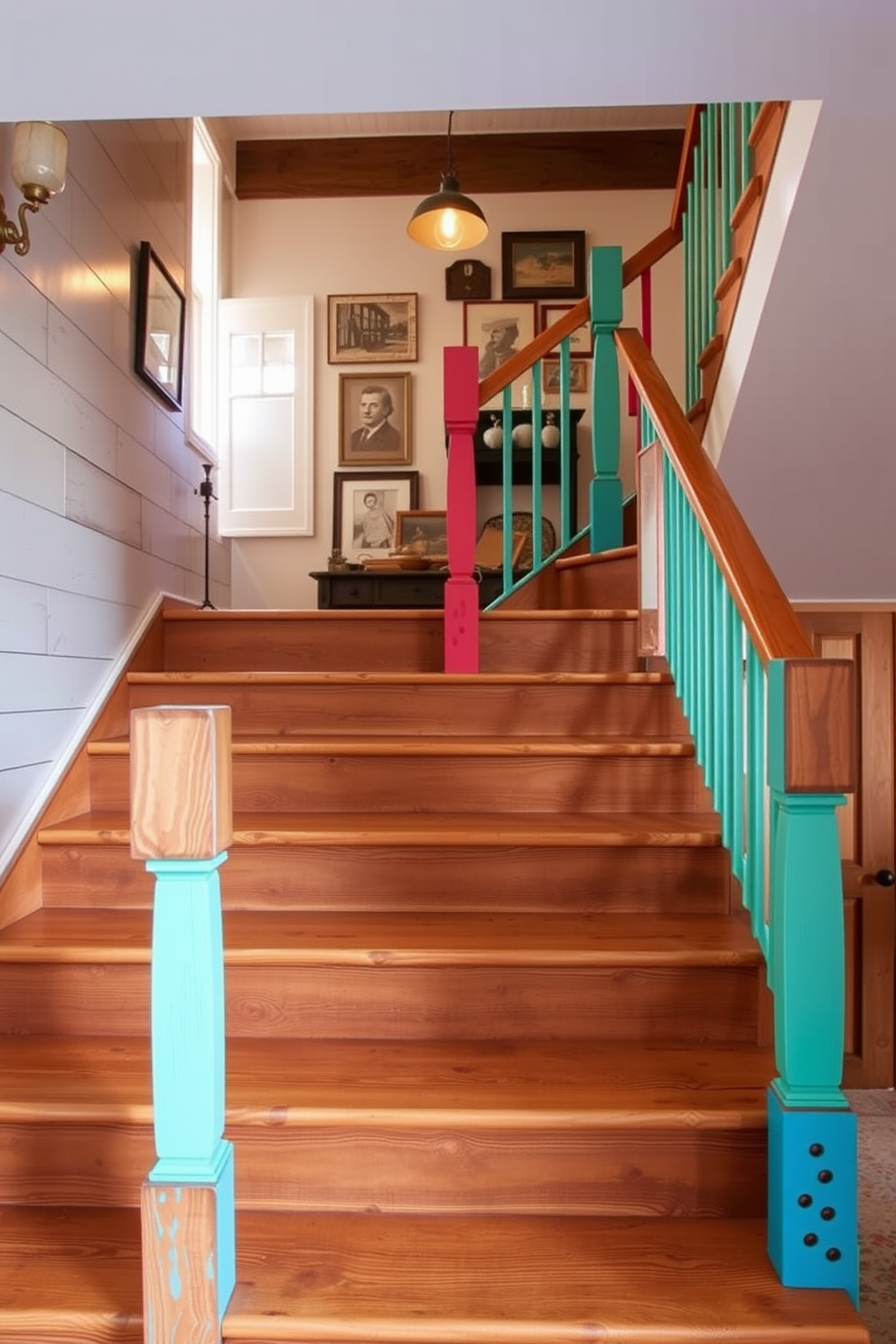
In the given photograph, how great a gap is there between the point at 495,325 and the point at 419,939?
3.79m

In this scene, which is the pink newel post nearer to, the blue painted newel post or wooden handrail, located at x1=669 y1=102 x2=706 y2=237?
wooden handrail, located at x1=669 y1=102 x2=706 y2=237

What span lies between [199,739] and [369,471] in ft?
12.5

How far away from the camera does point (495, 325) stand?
462 cm

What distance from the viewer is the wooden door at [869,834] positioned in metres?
3.47

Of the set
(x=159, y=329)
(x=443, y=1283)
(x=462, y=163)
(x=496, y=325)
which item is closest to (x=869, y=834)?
(x=443, y=1283)

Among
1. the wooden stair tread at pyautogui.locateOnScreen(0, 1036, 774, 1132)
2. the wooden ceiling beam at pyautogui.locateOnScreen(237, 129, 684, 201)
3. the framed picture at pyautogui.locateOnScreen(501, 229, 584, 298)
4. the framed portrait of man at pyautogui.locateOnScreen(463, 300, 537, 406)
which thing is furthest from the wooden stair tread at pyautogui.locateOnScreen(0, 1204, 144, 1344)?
the wooden ceiling beam at pyautogui.locateOnScreen(237, 129, 684, 201)

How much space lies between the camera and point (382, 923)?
168 centimetres

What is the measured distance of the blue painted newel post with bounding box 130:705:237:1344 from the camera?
99cm

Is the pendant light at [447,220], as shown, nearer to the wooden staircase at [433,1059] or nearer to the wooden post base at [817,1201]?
the wooden staircase at [433,1059]

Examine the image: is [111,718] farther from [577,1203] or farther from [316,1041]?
[577,1203]

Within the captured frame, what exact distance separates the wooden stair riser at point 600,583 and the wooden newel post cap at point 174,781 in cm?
194

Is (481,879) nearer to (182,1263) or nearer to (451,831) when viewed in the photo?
(451,831)

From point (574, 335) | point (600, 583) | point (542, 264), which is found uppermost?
point (542, 264)

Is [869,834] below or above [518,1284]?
above
